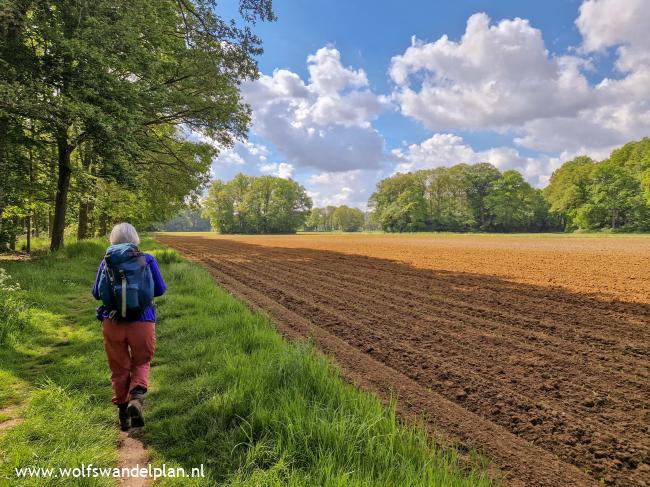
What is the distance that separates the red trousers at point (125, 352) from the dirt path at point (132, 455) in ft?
1.22

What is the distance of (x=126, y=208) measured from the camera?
24312mm

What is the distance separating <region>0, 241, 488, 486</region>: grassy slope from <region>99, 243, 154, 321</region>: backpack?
114 cm

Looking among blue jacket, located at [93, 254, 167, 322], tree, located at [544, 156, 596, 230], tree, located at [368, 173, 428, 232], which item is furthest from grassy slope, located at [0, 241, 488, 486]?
tree, located at [368, 173, 428, 232]

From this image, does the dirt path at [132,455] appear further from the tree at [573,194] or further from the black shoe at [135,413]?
the tree at [573,194]

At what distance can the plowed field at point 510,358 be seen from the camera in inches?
128

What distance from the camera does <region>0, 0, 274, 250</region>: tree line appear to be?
30.3 feet

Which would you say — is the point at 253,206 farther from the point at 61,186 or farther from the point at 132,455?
the point at 132,455

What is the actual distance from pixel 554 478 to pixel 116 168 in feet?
45.3

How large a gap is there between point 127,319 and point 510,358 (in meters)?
5.43

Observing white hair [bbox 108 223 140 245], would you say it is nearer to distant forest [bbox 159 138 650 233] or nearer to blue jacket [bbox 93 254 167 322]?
blue jacket [bbox 93 254 167 322]

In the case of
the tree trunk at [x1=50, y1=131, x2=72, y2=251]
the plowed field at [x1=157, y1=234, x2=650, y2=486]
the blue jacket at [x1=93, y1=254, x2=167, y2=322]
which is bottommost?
the plowed field at [x1=157, y1=234, x2=650, y2=486]

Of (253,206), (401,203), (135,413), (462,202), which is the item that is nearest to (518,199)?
(462,202)

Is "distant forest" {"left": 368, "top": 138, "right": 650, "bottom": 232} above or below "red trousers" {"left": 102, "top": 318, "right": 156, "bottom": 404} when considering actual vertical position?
above

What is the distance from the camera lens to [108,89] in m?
9.95
